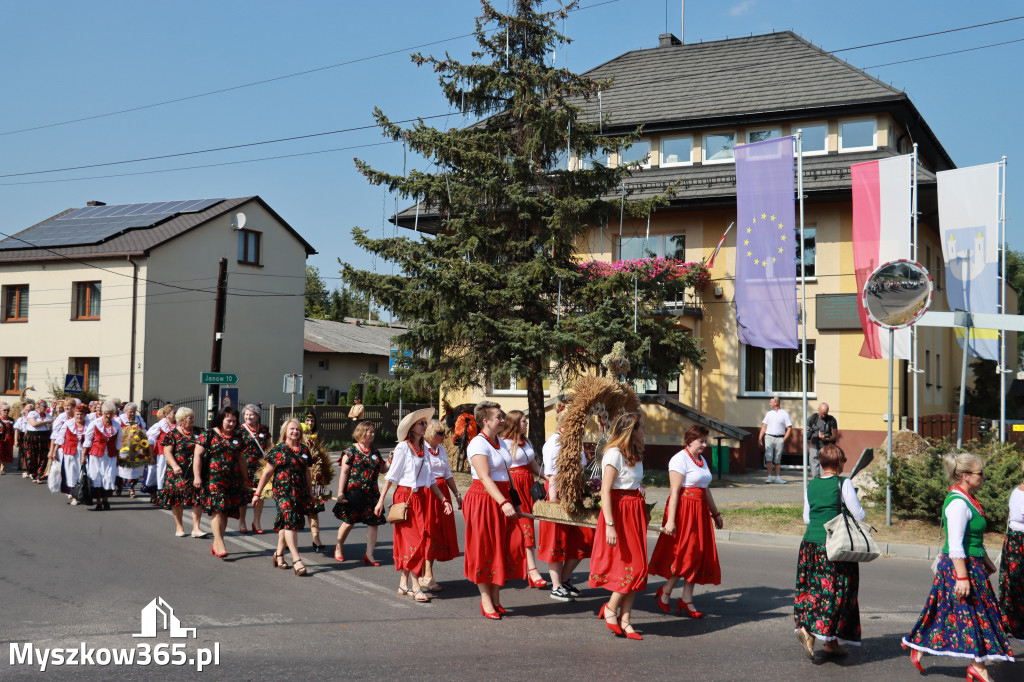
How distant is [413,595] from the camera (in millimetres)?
8367

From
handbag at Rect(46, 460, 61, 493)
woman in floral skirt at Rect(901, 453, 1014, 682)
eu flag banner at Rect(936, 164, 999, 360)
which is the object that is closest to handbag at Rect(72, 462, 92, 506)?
handbag at Rect(46, 460, 61, 493)

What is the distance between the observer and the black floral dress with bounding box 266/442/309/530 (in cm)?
959

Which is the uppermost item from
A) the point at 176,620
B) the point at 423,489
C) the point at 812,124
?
the point at 812,124

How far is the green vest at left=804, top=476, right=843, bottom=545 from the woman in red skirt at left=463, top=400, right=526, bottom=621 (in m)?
2.33

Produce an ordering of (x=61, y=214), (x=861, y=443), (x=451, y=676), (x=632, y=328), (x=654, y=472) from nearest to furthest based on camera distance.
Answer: (x=451, y=676) < (x=632, y=328) < (x=654, y=472) < (x=861, y=443) < (x=61, y=214)

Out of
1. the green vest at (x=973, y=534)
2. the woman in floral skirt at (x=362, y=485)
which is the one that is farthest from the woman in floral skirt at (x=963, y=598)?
the woman in floral skirt at (x=362, y=485)

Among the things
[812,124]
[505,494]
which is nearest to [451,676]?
[505,494]

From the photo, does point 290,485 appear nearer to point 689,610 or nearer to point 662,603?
point 662,603

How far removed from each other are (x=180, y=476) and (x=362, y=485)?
3.09m

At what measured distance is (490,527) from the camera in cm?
768

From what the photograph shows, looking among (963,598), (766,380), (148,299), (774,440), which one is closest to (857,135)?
(766,380)

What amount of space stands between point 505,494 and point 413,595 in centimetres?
129

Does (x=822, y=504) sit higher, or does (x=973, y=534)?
(x=822, y=504)

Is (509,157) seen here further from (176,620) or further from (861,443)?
(176,620)
